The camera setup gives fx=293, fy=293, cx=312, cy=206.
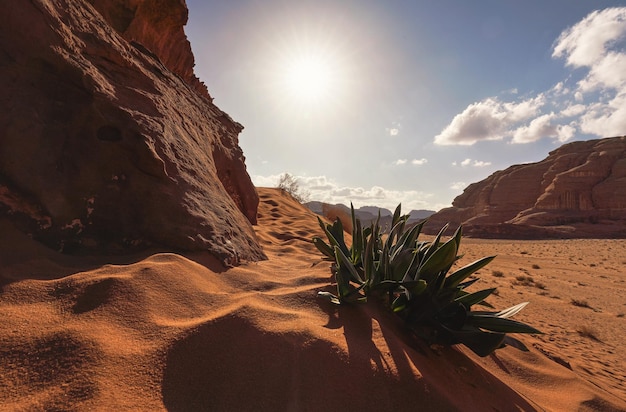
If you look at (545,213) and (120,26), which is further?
(545,213)

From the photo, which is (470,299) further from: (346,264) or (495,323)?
(346,264)

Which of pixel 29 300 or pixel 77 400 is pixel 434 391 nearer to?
pixel 77 400

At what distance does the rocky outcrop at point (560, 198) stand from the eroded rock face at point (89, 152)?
1559 inches

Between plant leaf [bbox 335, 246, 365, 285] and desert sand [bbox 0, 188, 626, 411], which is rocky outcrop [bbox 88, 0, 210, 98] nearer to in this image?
desert sand [bbox 0, 188, 626, 411]

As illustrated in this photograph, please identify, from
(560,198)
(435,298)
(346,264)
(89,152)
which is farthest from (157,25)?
(560,198)

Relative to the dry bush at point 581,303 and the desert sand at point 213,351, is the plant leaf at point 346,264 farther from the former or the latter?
the dry bush at point 581,303

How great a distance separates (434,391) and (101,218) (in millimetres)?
2222

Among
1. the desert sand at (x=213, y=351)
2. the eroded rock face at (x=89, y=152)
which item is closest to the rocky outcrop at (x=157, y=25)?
the eroded rock face at (x=89, y=152)

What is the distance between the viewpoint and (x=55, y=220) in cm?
185

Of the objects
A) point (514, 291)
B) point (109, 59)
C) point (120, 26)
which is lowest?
point (514, 291)

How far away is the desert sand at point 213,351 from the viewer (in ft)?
3.28

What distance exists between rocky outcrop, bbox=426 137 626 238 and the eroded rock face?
3959 cm

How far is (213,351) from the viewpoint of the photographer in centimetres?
120

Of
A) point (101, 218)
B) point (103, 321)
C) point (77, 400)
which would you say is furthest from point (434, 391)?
point (101, 218)
